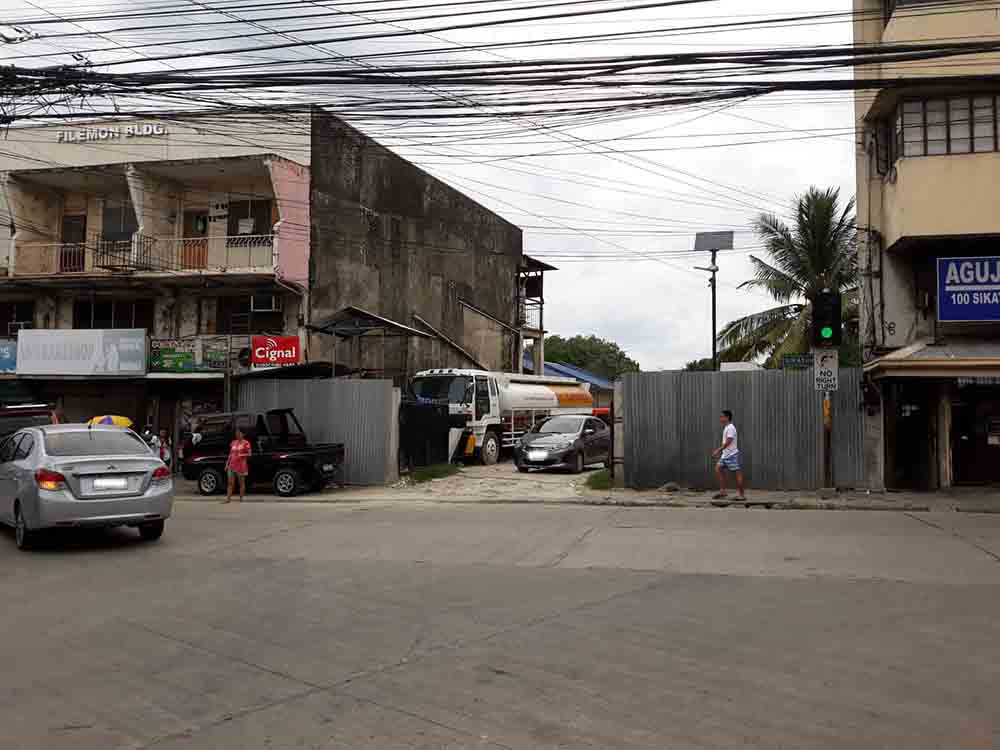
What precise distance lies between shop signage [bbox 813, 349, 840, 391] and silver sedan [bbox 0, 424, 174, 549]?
11.7 metres

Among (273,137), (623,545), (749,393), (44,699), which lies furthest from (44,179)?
(44,699)

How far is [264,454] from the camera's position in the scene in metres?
20.2

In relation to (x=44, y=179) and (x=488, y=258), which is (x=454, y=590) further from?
(x=488, y=258)

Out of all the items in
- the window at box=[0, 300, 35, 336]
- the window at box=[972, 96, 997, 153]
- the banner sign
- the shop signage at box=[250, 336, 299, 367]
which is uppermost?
the window at box=[972, 96, 997, 153]

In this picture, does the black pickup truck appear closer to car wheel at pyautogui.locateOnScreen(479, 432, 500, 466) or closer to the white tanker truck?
the white tanker truck

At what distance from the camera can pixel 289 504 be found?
738 inches

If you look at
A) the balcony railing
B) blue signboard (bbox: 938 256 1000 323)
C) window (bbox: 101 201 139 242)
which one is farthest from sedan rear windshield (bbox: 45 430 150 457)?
window (bbox: 101 201 139 242)

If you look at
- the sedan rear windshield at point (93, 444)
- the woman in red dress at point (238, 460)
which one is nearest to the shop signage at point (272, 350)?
the woman in red dress at point (238, 460)

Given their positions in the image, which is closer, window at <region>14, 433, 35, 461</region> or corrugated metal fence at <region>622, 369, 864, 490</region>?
window at <region>14, 433, 35, 461</region>

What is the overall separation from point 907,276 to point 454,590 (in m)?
14.2

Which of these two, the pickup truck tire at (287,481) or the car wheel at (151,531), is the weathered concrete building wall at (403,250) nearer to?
the pickup truck tire at (287,481)

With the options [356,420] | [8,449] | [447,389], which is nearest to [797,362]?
[447,389]

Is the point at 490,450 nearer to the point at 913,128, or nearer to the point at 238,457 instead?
the point at 238,457

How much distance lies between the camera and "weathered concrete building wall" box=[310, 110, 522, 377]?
27.6 meters
